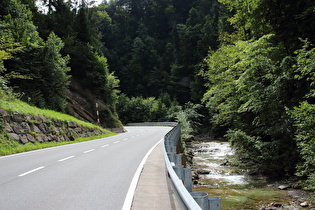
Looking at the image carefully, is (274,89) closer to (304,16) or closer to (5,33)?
(304,16)

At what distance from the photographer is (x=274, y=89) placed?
12.5 m

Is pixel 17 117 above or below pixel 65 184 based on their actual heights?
above

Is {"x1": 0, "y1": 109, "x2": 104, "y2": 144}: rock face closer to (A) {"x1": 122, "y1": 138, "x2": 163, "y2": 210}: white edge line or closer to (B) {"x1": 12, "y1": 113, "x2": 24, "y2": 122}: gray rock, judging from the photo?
(B) {"x1": 12, "y1": 113, "x2": 24, "y2": 122}: gray rock

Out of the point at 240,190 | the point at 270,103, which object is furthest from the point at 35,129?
the point at 270,103

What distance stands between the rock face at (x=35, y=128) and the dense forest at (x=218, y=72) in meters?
3.03

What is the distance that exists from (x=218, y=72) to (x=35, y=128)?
14.5 meters

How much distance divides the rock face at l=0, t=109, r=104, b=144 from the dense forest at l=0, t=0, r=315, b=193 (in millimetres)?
3031

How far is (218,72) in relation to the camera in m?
22.2

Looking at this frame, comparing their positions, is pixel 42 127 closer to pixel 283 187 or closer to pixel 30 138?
pixel 30 138

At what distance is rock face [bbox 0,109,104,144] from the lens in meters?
13.9

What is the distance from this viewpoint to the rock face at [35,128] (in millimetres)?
13883

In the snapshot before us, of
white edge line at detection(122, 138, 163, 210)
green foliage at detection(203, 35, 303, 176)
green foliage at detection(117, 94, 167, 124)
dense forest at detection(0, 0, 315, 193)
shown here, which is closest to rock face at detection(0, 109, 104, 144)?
dense forest at detection(0, 0, 315, 193)

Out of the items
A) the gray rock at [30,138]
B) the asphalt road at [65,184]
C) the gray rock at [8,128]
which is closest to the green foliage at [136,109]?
the gray rock at [30,138]

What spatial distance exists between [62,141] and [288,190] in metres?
13.7
